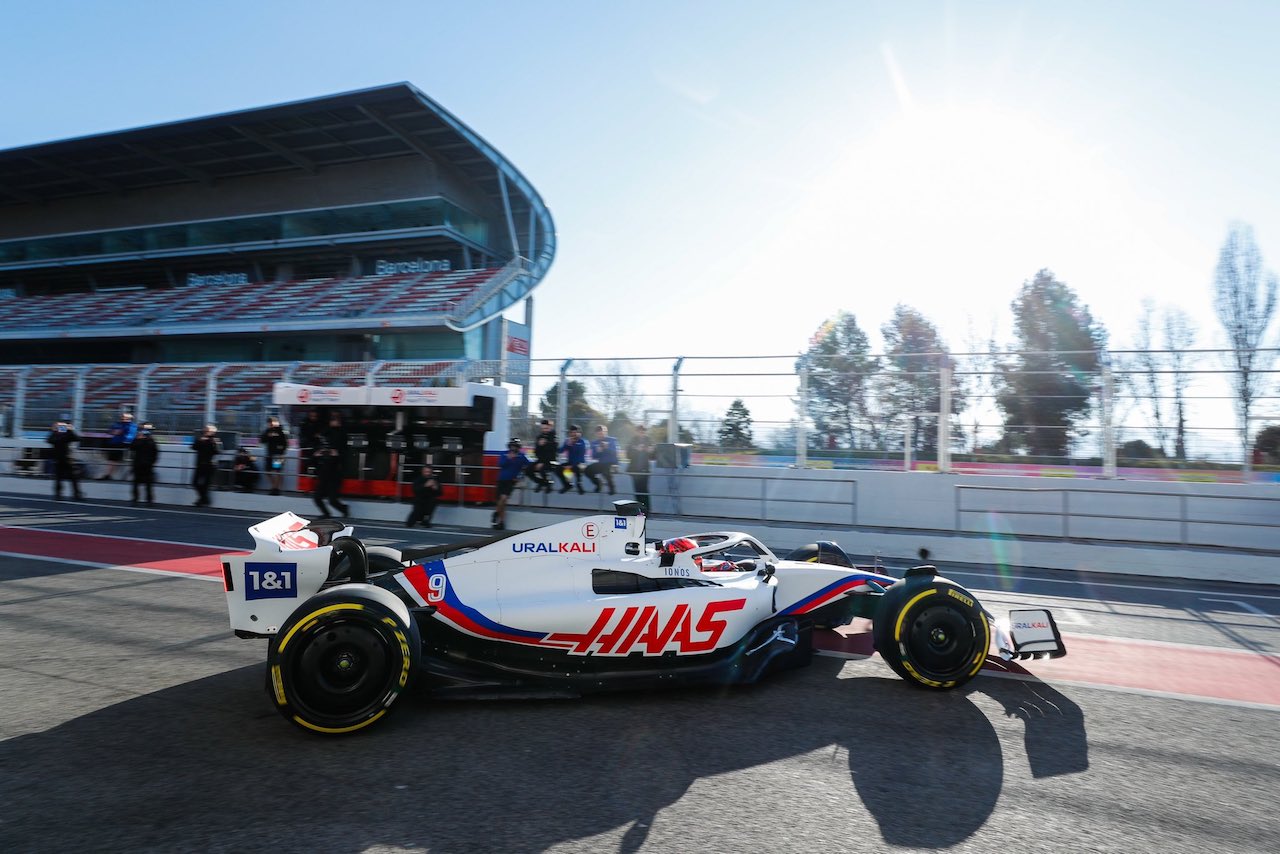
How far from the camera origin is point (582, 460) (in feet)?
44.9

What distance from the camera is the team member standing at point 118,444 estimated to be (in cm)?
1758

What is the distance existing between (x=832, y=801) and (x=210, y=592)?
6.28 meters

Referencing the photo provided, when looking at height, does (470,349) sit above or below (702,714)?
above

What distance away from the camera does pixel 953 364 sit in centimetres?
1230

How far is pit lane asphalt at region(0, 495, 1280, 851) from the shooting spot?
2883mm

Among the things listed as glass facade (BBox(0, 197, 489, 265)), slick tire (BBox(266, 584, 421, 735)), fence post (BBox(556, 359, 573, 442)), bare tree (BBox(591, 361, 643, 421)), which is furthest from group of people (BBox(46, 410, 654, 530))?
glass facade (BBox(0, 197, 489, 265))

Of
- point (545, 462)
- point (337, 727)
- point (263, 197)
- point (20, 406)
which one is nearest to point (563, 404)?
point (545, 462)

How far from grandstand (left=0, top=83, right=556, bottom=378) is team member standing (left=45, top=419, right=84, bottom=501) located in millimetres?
10601

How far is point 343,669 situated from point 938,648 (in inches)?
136

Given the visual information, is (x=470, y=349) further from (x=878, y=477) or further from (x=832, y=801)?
(x=832, y=801)

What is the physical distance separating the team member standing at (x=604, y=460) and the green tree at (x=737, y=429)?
196 centimetres

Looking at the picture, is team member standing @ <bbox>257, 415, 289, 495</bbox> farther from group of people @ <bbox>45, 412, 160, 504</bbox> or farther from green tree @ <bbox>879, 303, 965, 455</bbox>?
green tree @ <bbox>879, 303, 965, 455</bbox>

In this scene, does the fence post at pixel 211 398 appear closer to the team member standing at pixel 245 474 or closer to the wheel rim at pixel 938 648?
the team member standing at pixel 245 474

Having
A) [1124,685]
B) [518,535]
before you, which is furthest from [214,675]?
[1124,685]
